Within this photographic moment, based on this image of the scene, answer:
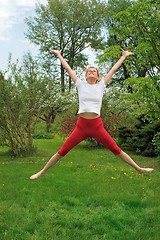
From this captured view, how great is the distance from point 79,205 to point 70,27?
36.8 m

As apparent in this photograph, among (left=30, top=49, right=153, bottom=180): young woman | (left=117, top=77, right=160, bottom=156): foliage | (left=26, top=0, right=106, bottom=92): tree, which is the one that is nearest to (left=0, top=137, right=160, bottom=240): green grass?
(left=30, top=49, right=153, bottom=180): young woman

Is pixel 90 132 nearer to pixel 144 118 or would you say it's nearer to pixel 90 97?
pixel 90 97

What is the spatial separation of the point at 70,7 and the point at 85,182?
35.3 m

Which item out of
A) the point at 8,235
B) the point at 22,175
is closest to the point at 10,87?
the point at 22,175

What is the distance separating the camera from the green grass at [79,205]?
631 centimetres

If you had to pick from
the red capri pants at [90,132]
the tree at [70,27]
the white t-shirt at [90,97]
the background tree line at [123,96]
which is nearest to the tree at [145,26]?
the background tree line at [123,96]

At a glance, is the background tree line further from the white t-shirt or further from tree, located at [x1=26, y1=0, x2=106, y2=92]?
tree, located at [x1=26, y1=0, x2=106, y2=92]

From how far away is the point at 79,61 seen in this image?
144 feet

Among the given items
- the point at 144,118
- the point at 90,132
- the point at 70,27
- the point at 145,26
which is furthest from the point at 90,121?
the point at 70,27

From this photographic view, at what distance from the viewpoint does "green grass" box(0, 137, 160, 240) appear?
6.31m

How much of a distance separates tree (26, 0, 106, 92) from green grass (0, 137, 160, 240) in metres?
31.6

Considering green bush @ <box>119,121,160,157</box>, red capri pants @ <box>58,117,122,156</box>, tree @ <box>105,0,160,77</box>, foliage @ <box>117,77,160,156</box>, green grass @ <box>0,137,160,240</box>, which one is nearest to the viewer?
red capri pants @ <box>58,117,122,156</box>

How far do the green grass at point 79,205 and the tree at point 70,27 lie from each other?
31.6 m

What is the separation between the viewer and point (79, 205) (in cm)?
776
